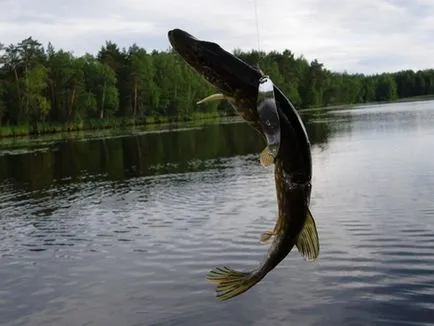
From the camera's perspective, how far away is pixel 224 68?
2791 millimetres

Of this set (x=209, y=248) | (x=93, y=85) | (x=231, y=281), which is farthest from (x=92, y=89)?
(x=231, y=281)

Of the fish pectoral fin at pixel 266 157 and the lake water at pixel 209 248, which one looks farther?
the lake water at pixel 209 248

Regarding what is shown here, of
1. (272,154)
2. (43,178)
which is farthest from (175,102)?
(272,154)

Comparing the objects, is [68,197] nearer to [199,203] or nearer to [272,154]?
[199,203]

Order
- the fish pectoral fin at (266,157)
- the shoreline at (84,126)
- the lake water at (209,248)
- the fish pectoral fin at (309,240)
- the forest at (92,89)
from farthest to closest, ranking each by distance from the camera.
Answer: the forest at (92,89) → the shoreline at (84,126) → the lake water at (209,248) → the fish pectoral fin at (309,240) → the fish pectoral fin at (266,157)

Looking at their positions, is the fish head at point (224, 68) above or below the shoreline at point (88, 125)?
below

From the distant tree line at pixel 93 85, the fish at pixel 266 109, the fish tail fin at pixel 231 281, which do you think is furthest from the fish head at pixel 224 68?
the distant tree line at pixel 93 85

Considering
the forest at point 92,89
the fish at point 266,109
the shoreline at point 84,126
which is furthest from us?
the forest at point 92,89

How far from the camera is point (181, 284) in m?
13.1

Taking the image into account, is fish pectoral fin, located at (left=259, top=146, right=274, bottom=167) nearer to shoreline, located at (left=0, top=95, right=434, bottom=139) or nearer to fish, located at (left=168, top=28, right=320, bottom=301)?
fish, located at (left=168, top=28, right=320, bottom=301)

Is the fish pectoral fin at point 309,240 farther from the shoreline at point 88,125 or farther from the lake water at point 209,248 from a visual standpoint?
the shoreline at point 88,125

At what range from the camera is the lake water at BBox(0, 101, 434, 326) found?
11.5 m

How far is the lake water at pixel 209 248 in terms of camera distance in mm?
11461

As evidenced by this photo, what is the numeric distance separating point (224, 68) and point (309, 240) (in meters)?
1.07
